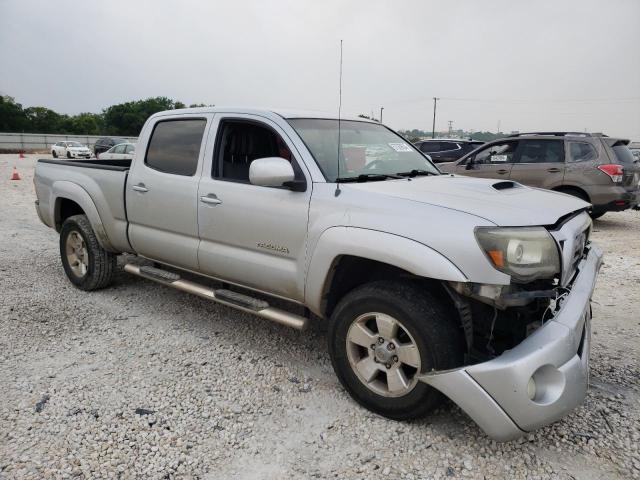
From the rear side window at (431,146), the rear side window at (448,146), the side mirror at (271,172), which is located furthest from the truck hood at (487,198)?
the rear side window at (431,146)

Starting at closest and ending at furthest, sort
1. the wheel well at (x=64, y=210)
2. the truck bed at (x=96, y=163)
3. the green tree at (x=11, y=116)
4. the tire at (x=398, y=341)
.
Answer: the tire at (x=398, y=341)
the truck bed at (x=96, y=163)
the wheel well at (x=64, y=210)
the green tree at (x=11, y=116)

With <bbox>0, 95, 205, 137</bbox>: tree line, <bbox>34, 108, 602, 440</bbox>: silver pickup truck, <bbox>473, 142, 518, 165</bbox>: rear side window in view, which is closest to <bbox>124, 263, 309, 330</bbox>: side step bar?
<bbox>34, 108, 602, 440</bbox>: silver pickup truck

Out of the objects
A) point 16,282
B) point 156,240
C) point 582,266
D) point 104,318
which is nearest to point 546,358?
point 582,266

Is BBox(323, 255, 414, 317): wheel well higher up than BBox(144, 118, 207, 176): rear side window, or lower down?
lower down

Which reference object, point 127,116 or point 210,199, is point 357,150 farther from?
point 127,116

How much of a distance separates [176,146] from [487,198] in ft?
8.39

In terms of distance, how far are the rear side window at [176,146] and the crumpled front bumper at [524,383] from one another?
254cm

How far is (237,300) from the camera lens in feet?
11.2

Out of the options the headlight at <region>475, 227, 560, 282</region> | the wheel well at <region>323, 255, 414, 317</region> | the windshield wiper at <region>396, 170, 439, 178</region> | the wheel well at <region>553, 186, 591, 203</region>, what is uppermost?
the windshield wiper at <region>396, 170, 439, 178</region>

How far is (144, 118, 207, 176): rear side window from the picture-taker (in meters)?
3.87

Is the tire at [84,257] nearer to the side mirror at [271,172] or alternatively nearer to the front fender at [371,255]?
the side mirror at [271,172]

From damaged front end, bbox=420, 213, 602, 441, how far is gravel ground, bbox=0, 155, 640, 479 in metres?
0.36

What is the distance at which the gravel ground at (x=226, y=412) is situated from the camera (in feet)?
7.98

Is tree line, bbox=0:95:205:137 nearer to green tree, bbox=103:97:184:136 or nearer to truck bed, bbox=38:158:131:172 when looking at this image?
green tree, bbox=103:97:184:136
